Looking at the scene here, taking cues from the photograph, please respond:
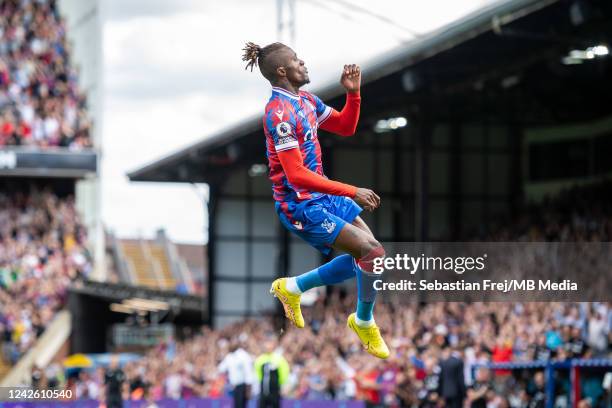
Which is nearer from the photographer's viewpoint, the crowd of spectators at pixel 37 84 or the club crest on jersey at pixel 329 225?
the club crest on jersey at pixel 329 225

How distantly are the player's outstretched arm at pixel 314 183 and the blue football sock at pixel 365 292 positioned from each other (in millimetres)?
410

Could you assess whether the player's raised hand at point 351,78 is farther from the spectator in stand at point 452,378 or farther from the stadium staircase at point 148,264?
the stadium staircase at point 148,264

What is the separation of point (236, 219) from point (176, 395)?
13.1 meters

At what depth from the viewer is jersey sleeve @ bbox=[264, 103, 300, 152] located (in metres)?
6.04

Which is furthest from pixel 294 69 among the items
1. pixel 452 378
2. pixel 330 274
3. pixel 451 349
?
pixel 451 349

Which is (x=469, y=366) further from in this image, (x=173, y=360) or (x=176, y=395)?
(x=173, y=360)

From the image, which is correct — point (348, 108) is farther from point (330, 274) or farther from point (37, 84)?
point (37, 84)

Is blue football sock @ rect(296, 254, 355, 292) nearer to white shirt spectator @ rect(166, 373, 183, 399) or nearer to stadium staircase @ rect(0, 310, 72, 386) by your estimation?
white shirt spectator @ rect(166, 373, 183, 399)

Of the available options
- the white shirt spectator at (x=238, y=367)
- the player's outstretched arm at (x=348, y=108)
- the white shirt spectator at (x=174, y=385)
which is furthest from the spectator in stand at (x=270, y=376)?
the player's outstretched arm at (x=348, y=108)

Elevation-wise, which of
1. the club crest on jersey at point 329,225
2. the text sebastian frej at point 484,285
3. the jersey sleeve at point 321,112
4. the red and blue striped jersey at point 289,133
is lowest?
the text sebastian frej at point 484,285

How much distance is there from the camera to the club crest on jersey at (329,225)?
244 inches

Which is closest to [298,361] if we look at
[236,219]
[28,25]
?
[236,219]

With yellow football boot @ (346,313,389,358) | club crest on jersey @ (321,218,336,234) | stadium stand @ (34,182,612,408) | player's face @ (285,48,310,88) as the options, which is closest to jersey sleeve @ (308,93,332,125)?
player's face @ (285,48,310,88)

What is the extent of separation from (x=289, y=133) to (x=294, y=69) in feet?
1.01
